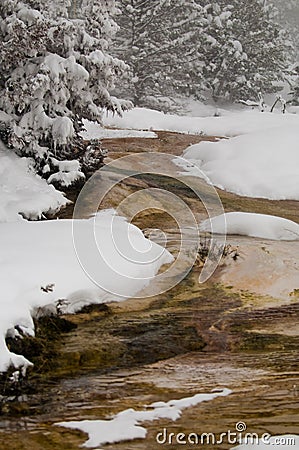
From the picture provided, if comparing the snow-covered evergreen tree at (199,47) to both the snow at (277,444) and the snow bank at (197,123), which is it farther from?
the snow at (277,444)

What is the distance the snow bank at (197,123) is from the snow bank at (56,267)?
883 centimetres

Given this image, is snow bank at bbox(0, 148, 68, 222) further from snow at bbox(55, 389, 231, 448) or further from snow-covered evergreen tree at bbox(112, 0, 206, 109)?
snow-covered evergreen tree at bbox(112, 0, 206, 109)

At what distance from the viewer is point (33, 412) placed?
4336 mm

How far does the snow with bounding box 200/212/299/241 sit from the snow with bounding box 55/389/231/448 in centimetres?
407

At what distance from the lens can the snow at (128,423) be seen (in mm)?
3992

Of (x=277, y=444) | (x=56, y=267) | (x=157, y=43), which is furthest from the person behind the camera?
(x=157, y=43)

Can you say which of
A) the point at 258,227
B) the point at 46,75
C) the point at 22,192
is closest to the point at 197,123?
the point at 46,75

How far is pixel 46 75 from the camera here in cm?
904

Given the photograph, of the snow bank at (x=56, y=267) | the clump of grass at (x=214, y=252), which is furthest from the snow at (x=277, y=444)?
the clump of grass at (x=214, y=252)

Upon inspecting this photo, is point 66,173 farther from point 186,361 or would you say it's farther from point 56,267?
point 186,361

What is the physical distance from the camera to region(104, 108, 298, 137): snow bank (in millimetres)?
16156

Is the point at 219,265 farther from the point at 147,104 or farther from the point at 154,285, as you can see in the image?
the point at 147,104

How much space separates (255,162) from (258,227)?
415 cm

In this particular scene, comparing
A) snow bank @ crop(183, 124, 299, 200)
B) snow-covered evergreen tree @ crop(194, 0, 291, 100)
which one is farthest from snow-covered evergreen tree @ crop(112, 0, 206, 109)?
snow bank @ crop(183, 124, 299, 200)
